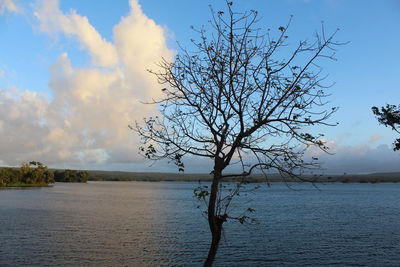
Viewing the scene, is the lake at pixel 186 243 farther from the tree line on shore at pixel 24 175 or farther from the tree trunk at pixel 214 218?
the tree line on shore at pixel 24 175

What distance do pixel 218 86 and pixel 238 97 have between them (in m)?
0.51

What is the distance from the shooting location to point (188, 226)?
42.6 m

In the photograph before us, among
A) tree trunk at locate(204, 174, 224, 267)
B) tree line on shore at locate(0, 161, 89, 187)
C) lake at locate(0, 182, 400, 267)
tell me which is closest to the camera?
tree trunk at locate(204, 174, 224, 267)

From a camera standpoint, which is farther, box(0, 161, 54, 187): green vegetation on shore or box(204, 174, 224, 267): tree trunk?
box(0, 161, 54, 187): green vegetation on shore

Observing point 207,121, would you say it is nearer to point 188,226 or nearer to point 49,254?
point 49,254

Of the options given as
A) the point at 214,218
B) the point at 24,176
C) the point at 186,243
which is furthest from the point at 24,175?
the point at 214,218

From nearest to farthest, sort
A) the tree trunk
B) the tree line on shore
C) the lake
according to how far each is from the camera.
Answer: the tree trunk < the lake < the tree line on shore

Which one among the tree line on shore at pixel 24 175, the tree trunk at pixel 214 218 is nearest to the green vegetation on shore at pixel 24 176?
the tree line on shore at pixel 24 175

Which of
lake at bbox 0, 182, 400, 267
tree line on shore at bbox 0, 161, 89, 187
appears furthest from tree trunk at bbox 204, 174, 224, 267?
tree line on shore at bbox 0, 161, 89, 187

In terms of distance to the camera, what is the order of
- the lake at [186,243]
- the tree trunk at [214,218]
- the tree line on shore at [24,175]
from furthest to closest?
the tree line on shore at [24,175], the lake at [186,243], the tree trunk at [214,218]

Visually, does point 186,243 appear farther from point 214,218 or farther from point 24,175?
point 24,175

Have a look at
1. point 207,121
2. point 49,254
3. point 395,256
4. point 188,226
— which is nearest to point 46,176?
point 188,226

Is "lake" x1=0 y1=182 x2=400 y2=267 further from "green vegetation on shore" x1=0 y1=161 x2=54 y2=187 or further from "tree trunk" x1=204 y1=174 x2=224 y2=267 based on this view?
"green vegetation on shore" x1=0 y1=161 x2=54 y2=187

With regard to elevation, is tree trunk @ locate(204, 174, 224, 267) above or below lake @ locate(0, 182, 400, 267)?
above
